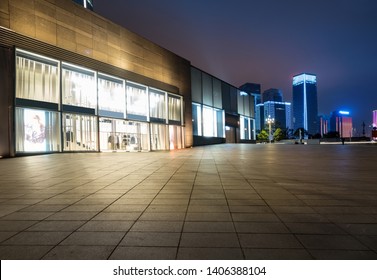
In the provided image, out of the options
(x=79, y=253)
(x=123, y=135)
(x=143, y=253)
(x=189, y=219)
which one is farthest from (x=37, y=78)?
(x=143, y=253)

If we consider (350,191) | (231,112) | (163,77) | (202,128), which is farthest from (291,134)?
(350,191)

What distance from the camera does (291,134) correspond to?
126 m

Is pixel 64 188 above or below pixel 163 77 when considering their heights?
below

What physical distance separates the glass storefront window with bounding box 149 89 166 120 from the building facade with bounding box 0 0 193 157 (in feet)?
0.36

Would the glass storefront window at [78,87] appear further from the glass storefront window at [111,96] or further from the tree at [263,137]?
the tree at [263,137]

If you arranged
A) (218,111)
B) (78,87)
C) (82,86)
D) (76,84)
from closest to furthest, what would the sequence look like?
(76,84) < (78,87) < (82,86) < (218,111)

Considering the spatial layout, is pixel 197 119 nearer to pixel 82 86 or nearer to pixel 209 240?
pixel 82 86

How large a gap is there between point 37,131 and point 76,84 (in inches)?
201

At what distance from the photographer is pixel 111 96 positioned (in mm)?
25047

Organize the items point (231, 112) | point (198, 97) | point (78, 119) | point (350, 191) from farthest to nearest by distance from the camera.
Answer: point (231, 112), point (198, 97), point (78, 119), point (350, 191)

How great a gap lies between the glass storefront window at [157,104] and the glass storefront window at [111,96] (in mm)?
4312

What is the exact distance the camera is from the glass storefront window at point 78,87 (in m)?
20.8
